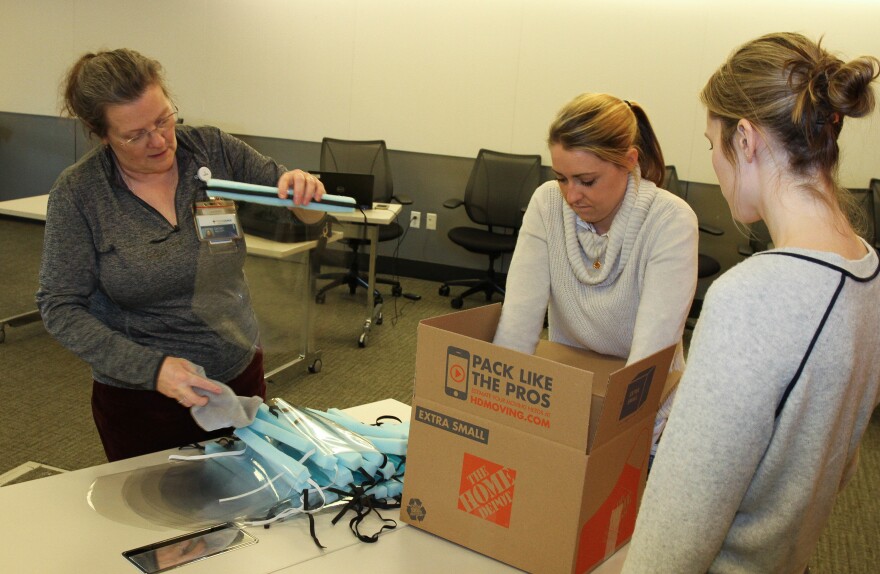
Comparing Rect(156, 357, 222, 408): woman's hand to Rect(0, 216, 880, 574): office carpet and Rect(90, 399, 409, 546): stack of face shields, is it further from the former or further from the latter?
Rect(0, 216, 880, 574): office carpet

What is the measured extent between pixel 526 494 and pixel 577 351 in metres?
0.59

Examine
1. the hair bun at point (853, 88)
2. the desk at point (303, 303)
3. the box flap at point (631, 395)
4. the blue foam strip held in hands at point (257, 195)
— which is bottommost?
the desk at point (303, 303)

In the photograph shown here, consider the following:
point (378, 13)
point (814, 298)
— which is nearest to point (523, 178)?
point (378, 13)

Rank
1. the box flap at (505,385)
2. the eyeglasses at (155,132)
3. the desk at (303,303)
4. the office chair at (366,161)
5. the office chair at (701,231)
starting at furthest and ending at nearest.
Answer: the office chair at (366,161), the office chair at (701,231), the desk at (303,303), the eyeglasses at (155,132), the box flap at (505,385)

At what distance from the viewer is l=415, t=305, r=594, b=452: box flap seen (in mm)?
1166

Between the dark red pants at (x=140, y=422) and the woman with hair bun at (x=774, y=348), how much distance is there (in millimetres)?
1103

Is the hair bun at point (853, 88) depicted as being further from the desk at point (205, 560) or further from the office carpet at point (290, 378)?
the office carpet at point (290, 378)

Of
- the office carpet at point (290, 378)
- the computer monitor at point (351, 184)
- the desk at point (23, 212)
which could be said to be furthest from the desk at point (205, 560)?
the desk at point (23, 212)

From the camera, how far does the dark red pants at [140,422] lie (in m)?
1.71

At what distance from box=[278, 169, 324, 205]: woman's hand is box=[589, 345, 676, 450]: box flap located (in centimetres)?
77

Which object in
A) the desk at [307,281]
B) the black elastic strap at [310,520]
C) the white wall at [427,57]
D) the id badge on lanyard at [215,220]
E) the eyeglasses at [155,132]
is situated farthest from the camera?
the white wall at [427,57]

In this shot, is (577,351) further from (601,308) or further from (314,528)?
(314,528)

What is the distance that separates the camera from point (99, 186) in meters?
1.58

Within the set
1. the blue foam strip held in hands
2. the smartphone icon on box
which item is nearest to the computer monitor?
the blue foam strip held in hands
